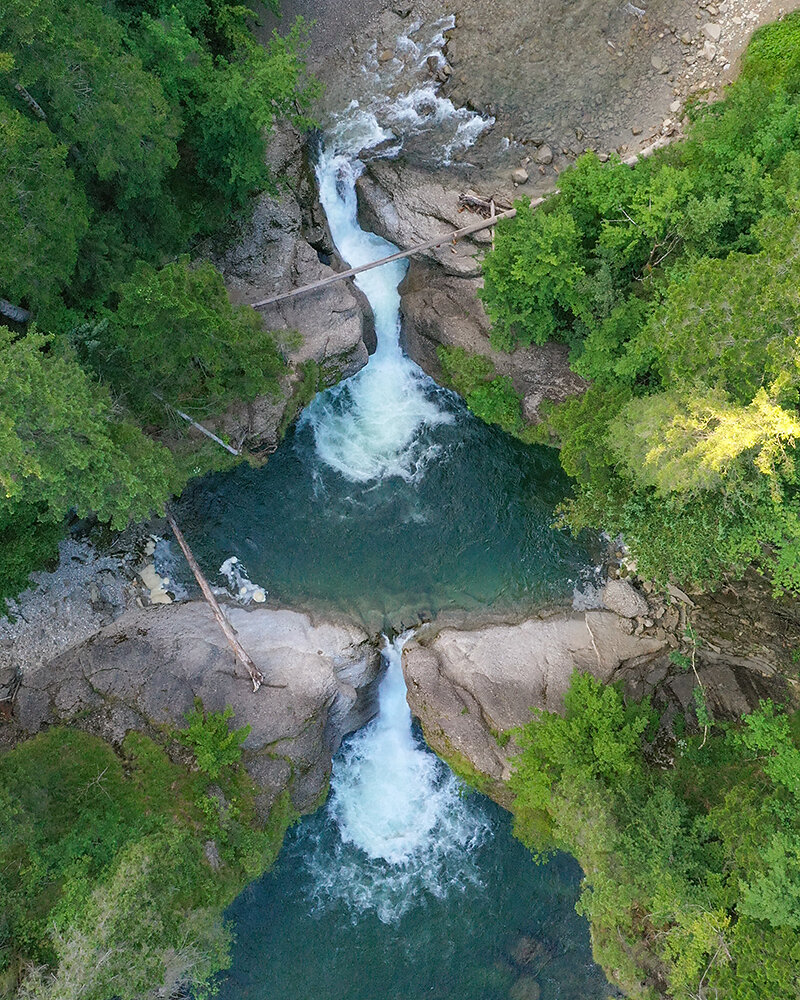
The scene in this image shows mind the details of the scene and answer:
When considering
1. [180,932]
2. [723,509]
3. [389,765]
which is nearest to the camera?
[723,509]

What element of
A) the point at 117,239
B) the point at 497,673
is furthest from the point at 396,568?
the point at 117,239

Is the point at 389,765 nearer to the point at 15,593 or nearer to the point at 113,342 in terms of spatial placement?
the point at 15,593

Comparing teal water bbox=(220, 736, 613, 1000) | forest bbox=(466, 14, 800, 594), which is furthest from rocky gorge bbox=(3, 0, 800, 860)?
teal water bbox=(220, 736, 613, 1000)

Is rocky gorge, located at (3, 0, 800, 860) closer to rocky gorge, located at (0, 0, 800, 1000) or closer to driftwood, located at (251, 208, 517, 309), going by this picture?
rocky gorge, located at (0, 0, 800, 1000)

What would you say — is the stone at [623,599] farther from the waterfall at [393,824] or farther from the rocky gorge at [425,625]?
the waterfall at [393,824]

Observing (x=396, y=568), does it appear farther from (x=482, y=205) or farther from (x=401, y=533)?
(x=482, y=205)

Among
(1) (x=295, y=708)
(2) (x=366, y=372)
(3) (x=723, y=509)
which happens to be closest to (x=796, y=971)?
(3) (x=723, y=509)

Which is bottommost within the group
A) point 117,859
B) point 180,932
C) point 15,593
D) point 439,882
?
point 439,882
